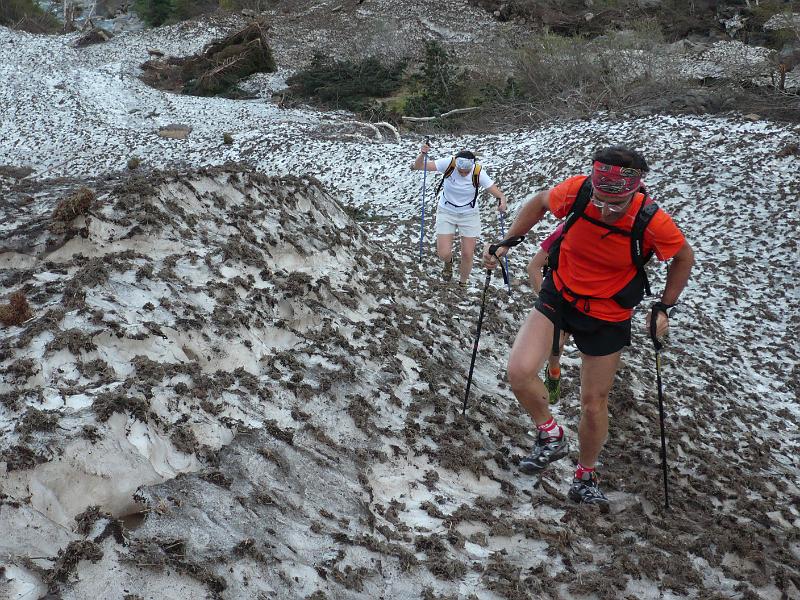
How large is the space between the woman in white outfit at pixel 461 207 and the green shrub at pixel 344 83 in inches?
835

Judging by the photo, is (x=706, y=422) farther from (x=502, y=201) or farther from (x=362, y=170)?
(x=362, y=170)

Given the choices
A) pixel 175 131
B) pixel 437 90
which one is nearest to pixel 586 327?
pixel 175 131

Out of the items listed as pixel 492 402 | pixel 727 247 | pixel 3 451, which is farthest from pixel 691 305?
pixel 3 451

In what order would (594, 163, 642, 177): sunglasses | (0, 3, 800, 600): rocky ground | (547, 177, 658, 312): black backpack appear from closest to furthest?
(0, 3, 800, 600): rocky ground < (594, 163, 642, 177): sunglasses < (547, 177, 658, 312): black backpack

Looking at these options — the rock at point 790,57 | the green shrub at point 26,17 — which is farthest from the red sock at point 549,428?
the green shrub at point 26,17

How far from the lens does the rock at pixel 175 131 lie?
24656 millimetres

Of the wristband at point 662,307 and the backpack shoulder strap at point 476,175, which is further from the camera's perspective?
the backpack shoulder strap at point 476,175

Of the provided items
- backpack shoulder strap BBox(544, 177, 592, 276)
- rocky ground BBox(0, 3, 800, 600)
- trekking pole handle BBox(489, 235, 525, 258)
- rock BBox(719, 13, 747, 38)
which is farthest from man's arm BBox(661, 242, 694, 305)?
rock BBox(719, 13, 747, 38)

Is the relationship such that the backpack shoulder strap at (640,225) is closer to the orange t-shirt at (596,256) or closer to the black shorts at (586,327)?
the orange t-shirt at (596,256)

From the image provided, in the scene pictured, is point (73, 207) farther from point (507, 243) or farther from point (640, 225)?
point (640, 225)

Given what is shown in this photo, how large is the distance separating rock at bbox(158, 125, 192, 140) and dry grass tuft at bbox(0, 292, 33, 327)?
2049 centimetres

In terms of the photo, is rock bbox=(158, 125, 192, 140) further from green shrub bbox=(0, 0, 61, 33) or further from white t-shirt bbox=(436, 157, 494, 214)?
green shrub bbox=(0, 0, 61, 33)

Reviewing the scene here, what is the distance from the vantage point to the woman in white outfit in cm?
991

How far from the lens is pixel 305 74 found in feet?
108
